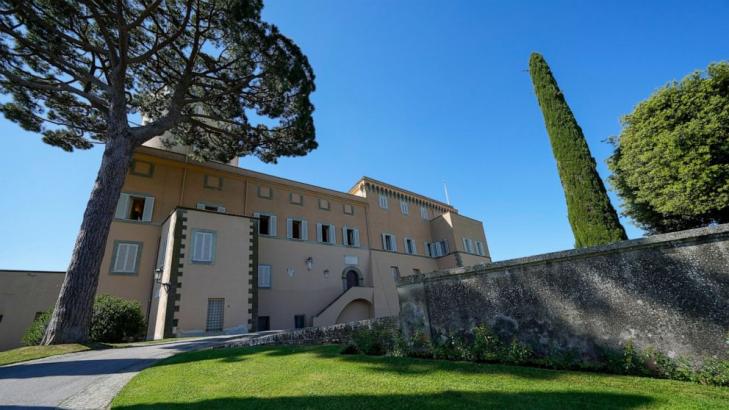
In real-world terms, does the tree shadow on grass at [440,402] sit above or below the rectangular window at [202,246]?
below

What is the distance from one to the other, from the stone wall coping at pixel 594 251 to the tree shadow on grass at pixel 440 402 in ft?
6.78

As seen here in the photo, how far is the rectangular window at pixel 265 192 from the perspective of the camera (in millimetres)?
21250

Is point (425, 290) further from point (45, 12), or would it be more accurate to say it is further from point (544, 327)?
point (45, 12)

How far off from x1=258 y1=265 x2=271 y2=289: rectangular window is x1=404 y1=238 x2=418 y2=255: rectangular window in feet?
44.7

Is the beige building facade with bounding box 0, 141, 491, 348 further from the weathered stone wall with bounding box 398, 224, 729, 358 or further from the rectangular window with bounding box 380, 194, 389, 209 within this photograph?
the weathered stone wall with bounding box 398, 224, 729, 358

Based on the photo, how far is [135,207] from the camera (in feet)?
55.0

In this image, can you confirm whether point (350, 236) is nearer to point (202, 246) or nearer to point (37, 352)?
point (202, 246)

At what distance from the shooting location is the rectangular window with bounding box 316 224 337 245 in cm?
2294

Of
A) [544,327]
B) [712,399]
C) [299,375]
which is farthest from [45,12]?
[712,399]

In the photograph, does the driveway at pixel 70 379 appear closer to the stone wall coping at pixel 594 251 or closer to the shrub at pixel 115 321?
the shrub at pixel 115 321

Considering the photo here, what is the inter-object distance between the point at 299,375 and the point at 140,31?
16698 millimetres

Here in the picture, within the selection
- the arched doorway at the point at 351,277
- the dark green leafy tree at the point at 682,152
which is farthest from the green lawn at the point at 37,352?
the dark green leafy tree at the point at 682,152

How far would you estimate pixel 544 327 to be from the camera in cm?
469

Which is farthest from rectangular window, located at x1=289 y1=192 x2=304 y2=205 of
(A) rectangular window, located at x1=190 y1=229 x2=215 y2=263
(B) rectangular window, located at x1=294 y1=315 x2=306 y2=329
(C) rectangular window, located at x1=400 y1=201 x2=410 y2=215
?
(C) rectangular window, located at x1=400 y1=201 x2=410 y2=215
